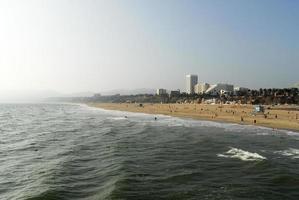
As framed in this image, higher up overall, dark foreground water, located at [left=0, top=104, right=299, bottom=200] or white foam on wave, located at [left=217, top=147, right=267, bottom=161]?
white foam on wave, located at [left=217, top=147, right=267, bottom=161]

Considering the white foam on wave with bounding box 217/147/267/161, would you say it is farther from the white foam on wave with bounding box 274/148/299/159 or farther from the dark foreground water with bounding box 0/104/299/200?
the white foam on wave with bounding box 274/148/299/159

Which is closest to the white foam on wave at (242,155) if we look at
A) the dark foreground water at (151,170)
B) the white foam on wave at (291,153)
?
the dark foreground water at (151,170)

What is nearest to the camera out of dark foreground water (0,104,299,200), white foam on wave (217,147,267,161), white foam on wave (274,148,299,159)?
dark foreground water (0,104,299,200)

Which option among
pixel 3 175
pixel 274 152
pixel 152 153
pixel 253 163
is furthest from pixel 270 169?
pixel 3 175

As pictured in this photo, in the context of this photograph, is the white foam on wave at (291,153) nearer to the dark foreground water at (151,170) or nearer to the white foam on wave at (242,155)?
the dark foreground water at (151,170)

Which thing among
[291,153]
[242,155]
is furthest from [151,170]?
[291,153]

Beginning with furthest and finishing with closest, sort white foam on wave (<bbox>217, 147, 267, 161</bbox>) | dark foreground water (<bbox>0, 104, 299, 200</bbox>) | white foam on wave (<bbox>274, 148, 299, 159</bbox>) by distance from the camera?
white foam on wave (<bbox>274, 148, 299, 159</bbox>) < white foam on wave (<bbox>217, 147, 267, 161</bbox>) < dark foreground water (<bbox>0, 104, 299, 200</bbox>)

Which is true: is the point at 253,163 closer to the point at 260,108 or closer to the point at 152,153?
the point at 152,153

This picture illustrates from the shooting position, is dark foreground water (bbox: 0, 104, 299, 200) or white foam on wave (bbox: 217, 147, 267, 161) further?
white foam on wave (bbox: 217, 147, 267, 161)

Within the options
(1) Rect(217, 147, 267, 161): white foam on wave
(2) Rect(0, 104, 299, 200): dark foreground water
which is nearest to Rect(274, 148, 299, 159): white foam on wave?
(2) Rect(0, 104, 299, 200): dark foreground water
